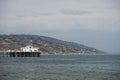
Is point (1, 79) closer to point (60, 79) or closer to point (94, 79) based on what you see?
point (60, 79)

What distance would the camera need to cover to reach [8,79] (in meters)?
41.2

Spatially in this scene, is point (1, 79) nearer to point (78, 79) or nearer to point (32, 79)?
point (32, 79)

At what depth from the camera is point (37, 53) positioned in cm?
12962

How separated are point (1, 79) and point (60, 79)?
20.2 ft

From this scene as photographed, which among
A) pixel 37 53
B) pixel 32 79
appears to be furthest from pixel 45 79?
pixel 37 53

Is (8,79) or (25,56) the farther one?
(25,56)

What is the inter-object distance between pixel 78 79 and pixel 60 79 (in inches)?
80.5

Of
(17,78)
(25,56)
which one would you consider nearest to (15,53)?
(25,56)

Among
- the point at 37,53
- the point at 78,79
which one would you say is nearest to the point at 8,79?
A: the point at 78,79

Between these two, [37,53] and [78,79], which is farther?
[37,53]

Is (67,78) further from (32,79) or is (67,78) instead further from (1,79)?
(1,79)

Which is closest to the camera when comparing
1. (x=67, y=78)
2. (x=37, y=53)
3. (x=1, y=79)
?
(x=1, y=79)

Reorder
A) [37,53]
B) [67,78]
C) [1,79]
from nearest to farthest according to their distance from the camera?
1. [1,79]
2. [67,78]
3. [37,53]

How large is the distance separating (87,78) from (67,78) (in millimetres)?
2334
